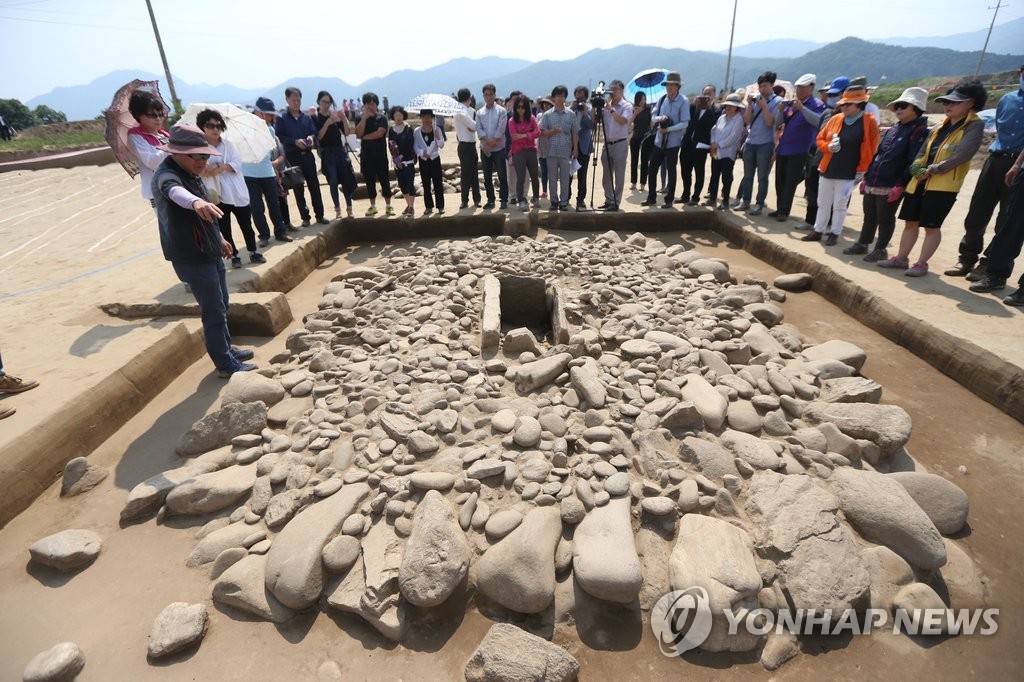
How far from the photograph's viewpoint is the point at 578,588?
2.25 metres

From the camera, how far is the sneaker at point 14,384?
9.78 feet

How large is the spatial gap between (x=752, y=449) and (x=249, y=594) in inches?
111

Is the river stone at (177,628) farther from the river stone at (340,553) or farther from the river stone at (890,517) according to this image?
the river stone at (890,517)

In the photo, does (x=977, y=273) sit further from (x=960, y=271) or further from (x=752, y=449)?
(x=752, y=449)

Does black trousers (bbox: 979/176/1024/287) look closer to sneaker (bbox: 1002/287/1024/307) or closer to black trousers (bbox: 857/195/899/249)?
sneaker (bbox: 1002/287/1024/307)

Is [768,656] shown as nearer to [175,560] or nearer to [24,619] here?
[175,560]

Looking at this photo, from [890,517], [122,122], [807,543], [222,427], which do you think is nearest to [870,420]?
[890,517]

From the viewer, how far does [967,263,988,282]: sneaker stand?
4508 millimetres

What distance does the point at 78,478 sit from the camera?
2768 mm

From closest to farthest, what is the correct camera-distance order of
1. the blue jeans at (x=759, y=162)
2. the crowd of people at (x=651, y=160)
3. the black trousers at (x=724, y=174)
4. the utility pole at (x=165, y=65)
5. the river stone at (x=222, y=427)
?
the river stone at (x=222, y=427)
the crowd of people at (x=651, y=160)
the blue jeans at (x=759, y=162)
the black trousers at (x=724, y=174)
the utility pole at (x=165, y=65)

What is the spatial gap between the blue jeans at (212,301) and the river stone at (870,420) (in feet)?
14.1

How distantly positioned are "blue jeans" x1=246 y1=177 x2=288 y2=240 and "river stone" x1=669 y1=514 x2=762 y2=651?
5961 mm

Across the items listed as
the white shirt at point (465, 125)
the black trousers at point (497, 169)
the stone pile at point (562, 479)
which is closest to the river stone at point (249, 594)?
the stone pile at point (562, 479)

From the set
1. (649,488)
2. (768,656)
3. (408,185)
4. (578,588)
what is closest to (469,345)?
(649,488)
